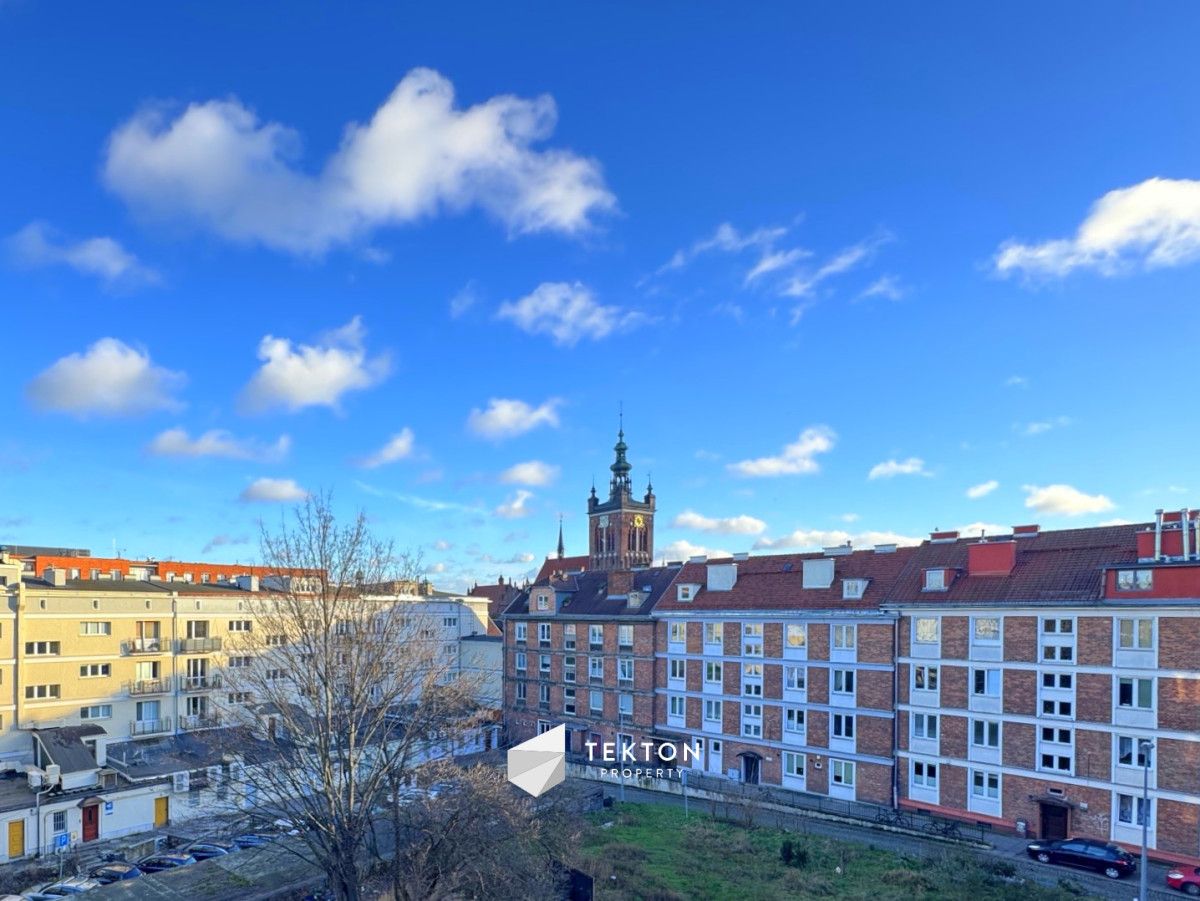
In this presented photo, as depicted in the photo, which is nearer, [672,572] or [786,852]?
[786,852]

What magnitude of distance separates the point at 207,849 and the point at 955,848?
98.6ft

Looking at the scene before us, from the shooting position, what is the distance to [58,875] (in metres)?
28.7

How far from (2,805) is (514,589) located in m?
68.0

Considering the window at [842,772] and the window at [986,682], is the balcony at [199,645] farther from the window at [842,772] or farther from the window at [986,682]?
the window at [986,682]

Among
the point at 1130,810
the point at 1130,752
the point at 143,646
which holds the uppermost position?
the point at 143,646

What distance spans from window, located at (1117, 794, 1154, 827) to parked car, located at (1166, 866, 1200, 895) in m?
2.44

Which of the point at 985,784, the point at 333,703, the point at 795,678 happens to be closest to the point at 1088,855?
the point at 985,784

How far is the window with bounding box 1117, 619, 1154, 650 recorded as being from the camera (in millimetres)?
28406

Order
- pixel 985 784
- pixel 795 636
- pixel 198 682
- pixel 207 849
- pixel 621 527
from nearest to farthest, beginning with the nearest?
1. pixel 207 849
2. pixel 985 784
3. pixel 795 636
4. pixel 198 682
5. pixel 621 527

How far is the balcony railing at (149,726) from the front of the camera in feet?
133

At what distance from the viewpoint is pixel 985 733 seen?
32.4 m

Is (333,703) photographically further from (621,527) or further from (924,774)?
(621,527)

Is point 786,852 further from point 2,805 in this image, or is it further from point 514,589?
point 514,589

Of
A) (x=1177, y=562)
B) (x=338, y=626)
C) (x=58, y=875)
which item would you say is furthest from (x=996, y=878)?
(x=58, y=875)
